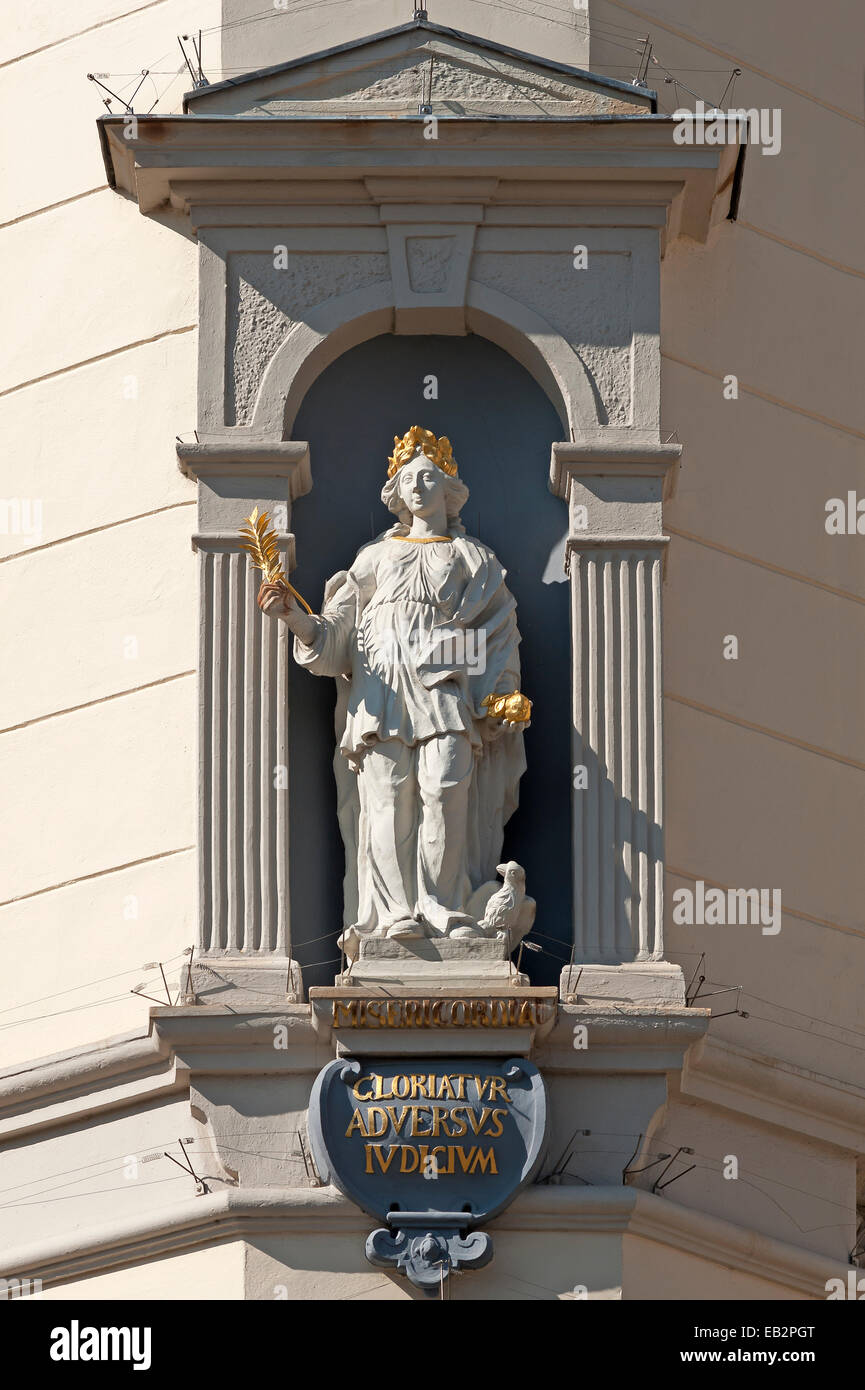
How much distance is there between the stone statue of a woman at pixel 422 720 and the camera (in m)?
14.1

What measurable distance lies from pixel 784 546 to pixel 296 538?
190cm

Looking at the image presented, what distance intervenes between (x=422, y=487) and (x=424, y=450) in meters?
0.20

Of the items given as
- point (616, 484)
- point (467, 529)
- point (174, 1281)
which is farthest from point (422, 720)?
point (174, 1281)

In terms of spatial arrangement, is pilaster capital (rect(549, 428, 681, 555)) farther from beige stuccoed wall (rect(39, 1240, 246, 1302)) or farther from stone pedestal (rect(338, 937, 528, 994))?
beige stuccoed wall (rect(39, 1240, 246, 1302))

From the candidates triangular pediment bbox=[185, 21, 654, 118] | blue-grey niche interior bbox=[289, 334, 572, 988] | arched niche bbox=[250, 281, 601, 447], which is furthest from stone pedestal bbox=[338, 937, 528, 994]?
triangular pediment bbox=[185, 21, 654, 118]

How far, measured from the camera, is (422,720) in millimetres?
14211

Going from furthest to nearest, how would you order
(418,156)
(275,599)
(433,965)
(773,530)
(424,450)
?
(773,530) → (418,156) → (424,450) → (275,599) → (433,965)

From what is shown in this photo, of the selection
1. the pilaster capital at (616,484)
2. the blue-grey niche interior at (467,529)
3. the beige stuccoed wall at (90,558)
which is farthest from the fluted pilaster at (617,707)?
the beige stuccoed wall at (90,558)

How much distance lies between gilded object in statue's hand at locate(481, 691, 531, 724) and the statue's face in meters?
0.85

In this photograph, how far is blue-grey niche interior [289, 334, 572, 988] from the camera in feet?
47.6

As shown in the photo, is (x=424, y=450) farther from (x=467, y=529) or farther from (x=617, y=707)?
(x=617, y=707)

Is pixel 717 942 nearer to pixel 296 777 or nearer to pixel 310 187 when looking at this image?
pixel 296 777

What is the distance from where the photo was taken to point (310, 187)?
1499cm

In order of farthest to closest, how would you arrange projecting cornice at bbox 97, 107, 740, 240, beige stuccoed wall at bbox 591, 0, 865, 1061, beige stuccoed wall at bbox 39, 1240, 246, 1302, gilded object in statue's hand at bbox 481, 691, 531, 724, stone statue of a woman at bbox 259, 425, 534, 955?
projecting cornice at bbox 97, 107, 740, 240, beige stuccoed wall at bbox 591, 0, 865, 1061, gilded object in statue's hand at bbox 481, 691, 531, 724, stone statue of a woman at bbox 259, 425, 534, 955, beige stuccoed wall at bbox 39, 1240, 246, 1302
